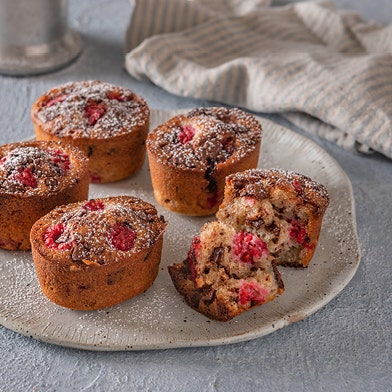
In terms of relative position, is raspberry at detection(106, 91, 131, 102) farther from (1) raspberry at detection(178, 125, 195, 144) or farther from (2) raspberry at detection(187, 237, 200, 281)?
(2) raspberry at detection(187, 237, 200, 281)

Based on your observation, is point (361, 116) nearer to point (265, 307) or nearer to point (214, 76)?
point (214, 76)

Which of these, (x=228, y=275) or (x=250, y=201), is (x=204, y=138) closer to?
(x=250, y=201)

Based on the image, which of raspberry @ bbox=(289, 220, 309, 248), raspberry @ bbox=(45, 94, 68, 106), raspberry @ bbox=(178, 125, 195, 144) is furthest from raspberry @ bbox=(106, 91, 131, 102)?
raspberry @ bbox=(289, 220, 309, 248)

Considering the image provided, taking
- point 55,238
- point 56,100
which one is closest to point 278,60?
point 56,100

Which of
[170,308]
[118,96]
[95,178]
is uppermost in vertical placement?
[118,96]

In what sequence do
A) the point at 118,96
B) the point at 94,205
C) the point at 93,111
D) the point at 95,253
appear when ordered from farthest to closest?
the point at 118,96 → the point at 93,111 → the point at 94,205 → the point at 95,253

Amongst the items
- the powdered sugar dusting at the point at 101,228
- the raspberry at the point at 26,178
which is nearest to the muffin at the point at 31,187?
the raspberry at the point at 26,178

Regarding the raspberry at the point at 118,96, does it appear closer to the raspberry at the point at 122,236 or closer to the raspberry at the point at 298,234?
the raspberry at the point at 122,236
